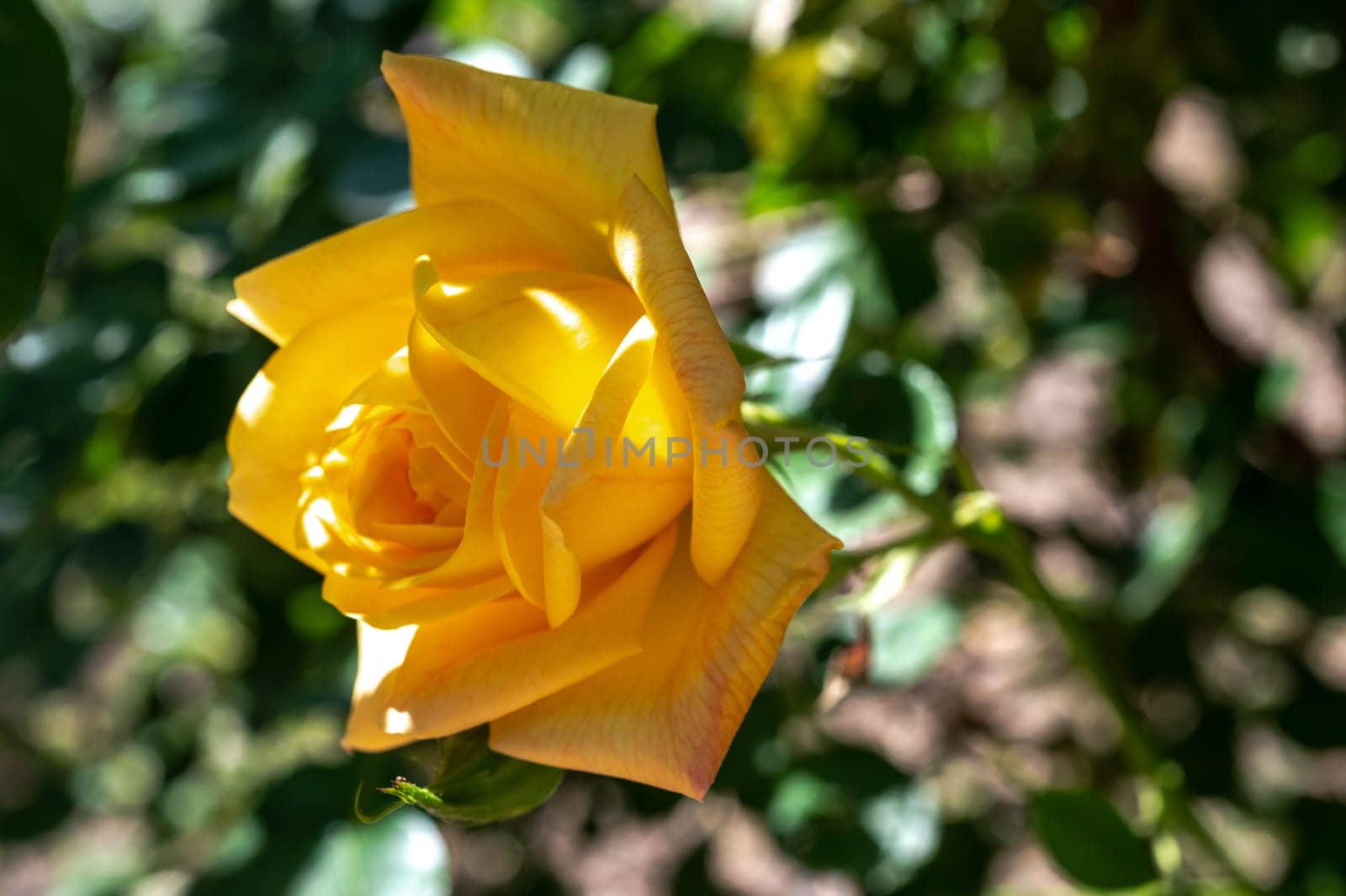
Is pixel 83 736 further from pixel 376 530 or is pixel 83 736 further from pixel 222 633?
pixel 376 530

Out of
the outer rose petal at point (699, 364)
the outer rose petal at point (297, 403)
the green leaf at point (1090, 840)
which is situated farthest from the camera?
the green leaf at point (1090, 840)

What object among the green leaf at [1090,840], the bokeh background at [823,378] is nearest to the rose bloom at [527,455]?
the bokeh background at [823,378]

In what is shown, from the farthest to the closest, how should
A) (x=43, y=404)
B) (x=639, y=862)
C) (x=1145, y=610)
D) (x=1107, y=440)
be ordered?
1. (x=639, y=862)
2. (x=1107, y=440)
3. (x=1145, y=610)
4. (x=43, y=404)

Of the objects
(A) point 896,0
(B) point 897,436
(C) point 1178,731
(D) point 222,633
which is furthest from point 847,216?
(D) point 222,633

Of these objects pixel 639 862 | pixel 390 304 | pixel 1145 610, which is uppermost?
pixel 390 304

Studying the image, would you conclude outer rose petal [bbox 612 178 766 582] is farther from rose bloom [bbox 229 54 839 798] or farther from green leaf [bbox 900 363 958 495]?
green leaf [bbox 900 363 958 495]

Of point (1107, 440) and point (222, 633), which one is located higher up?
point (1107, 440)

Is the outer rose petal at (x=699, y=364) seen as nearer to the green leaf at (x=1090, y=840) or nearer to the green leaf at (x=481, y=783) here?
the green leaf at (x=481, y=783)
